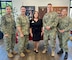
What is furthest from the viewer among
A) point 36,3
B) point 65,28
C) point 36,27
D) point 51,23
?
point 36,3

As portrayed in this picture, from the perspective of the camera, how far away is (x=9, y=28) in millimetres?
4555

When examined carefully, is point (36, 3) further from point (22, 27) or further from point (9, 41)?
point (9, 41)

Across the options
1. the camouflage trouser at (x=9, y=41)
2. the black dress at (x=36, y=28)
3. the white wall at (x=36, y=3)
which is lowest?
the camouflage trouser at (x=9, y=41)

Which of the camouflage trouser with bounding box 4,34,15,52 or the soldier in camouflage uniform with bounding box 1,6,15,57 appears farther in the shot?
the camouflage trouser with bounding box 4,34,15,52

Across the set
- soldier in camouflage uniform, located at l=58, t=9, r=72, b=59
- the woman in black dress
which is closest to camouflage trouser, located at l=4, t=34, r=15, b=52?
the woman in black dress

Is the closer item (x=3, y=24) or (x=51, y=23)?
(x=3, y=24)

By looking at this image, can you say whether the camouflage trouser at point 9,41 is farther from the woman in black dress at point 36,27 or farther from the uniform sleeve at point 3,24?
the woman in black dress at point 36,27

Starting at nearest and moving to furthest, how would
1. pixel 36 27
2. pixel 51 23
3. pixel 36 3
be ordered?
pixel 51 23 < pixel 36 27 < pixel 36 3

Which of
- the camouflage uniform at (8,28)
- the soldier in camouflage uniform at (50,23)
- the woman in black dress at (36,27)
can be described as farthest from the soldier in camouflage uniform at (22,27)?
the soldier in camouflage uniform at (50,23)

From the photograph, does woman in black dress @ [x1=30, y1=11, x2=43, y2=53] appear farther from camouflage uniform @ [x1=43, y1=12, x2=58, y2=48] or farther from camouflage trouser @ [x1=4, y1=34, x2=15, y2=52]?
camouflage trouser @ [x1=4, y1=34, x2=15, y2=52]

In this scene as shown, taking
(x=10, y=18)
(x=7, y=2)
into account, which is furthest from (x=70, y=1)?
(x=10, y=18)

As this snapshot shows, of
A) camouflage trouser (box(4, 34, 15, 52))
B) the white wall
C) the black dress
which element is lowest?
camouflage trouser (box(4, 34, 15, 52))

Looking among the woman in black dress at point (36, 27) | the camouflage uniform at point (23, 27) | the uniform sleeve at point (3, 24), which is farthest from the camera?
the woman in black dress at point (36, 27)

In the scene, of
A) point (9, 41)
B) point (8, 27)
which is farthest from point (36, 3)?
point (9, 41)
